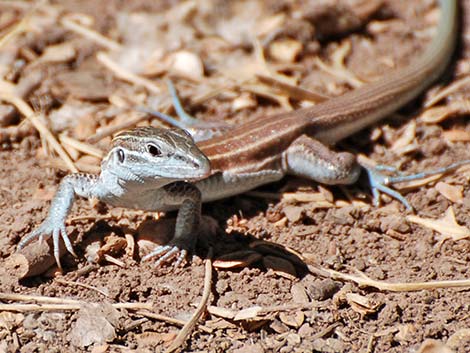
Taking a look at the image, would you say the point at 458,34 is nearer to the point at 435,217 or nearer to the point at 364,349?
the point at 435,217

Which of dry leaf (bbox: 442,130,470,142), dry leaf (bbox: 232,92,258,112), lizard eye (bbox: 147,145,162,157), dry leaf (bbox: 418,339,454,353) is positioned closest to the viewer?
dry leaf (bbox: 418,339,454,353)

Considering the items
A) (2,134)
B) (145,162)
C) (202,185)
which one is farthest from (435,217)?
(2,134)

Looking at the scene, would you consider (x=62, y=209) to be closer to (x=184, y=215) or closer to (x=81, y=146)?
(x=184, y=215)

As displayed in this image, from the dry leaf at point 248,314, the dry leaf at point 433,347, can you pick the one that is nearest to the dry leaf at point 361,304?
the dry leaf at point 433,347

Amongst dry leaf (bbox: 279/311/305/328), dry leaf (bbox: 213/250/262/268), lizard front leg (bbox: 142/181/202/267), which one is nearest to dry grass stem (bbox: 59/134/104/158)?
lizard front leg (bbox: 142/181/202/267)

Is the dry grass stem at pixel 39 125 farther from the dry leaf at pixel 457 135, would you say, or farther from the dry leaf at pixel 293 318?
the dry leaf at pixel 457 135

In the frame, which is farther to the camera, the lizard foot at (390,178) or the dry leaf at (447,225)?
the lizard foot at (390,178)

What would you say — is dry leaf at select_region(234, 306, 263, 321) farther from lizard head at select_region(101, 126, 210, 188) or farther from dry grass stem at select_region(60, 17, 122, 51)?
dry grass stem at select_region(60, 17, 122, 51)
